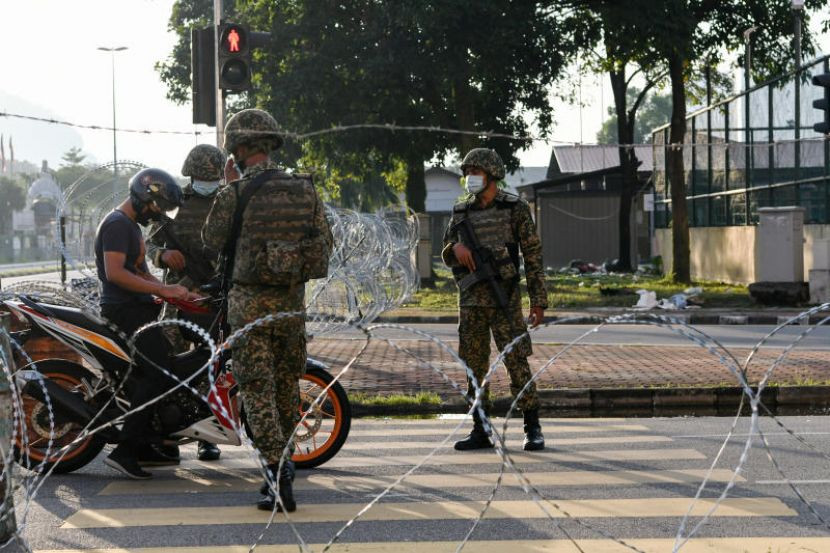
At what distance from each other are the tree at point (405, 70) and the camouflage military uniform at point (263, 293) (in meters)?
21.1

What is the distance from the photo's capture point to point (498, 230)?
7711 millimetres

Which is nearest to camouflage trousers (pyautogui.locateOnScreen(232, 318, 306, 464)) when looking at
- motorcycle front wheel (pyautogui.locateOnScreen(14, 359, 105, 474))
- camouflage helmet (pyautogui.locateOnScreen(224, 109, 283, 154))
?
camouflage helmet (pyautogui.locateOnScreen(224, 109, 283, 154))

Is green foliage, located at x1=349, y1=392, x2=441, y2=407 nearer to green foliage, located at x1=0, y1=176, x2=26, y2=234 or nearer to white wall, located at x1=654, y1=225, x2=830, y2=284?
white wall, located at x1=654, y1=225, x2=830, y2=284

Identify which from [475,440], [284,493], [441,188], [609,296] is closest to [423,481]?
[284,493]

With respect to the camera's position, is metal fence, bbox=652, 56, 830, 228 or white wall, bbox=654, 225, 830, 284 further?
white wall, bbox=654, 225, 830, 284

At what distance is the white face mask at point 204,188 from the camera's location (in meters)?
7.82

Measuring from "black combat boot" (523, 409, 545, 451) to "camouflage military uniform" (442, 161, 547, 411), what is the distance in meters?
0.04

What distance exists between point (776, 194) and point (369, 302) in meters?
13.2

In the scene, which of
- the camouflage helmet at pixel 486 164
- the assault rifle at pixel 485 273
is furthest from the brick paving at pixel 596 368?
the camouflage helmet at pixel 486 164

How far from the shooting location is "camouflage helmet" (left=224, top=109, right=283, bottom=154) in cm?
607

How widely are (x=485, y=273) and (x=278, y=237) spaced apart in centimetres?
194

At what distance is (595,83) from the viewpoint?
125 feet

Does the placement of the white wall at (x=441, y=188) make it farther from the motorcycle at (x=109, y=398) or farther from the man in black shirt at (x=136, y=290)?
the man in black shirt at (x=136, y=290)

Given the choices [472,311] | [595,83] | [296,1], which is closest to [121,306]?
[472,311]
